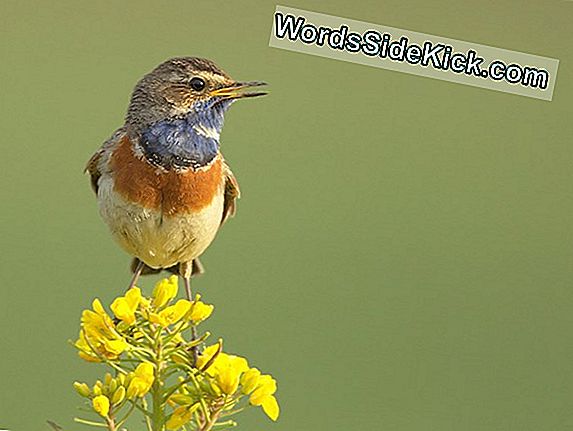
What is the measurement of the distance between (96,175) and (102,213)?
118 millimetres

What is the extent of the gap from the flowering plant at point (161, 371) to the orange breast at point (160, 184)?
1.92ft

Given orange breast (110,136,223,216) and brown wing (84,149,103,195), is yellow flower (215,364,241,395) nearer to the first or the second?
orange breast (110,136,223,216)

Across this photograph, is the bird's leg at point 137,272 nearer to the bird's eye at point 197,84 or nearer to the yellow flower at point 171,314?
the bird's eye at point 197,84

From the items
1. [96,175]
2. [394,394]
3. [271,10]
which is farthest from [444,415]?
[96,175]

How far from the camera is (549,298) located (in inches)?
146

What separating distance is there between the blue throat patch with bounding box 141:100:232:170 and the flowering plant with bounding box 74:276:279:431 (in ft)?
1.75

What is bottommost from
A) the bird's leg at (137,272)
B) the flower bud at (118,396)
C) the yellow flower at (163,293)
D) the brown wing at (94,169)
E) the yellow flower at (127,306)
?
the flower bud at (118,396)

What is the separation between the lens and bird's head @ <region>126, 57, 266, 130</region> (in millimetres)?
1636

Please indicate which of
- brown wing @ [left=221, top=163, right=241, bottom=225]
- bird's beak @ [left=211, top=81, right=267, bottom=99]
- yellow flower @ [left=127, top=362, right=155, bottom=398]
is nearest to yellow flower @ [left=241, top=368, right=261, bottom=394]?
yellow flower @ [left=127, top=362, right=155, bottom=398]

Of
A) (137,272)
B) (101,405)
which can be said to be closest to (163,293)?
(101,405)

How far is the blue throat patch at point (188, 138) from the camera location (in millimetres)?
1649

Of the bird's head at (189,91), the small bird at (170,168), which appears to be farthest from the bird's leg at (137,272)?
the bird's head at (189,91)

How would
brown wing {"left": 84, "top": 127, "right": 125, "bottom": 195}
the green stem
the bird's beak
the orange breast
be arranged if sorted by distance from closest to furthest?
the green stem < the bird's beak < the orange breast < brown wing {"left": 84, "top": 127, "right": 125, "bottom": 195}

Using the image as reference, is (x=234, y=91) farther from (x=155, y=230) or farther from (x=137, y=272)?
(x=137, y=272)
